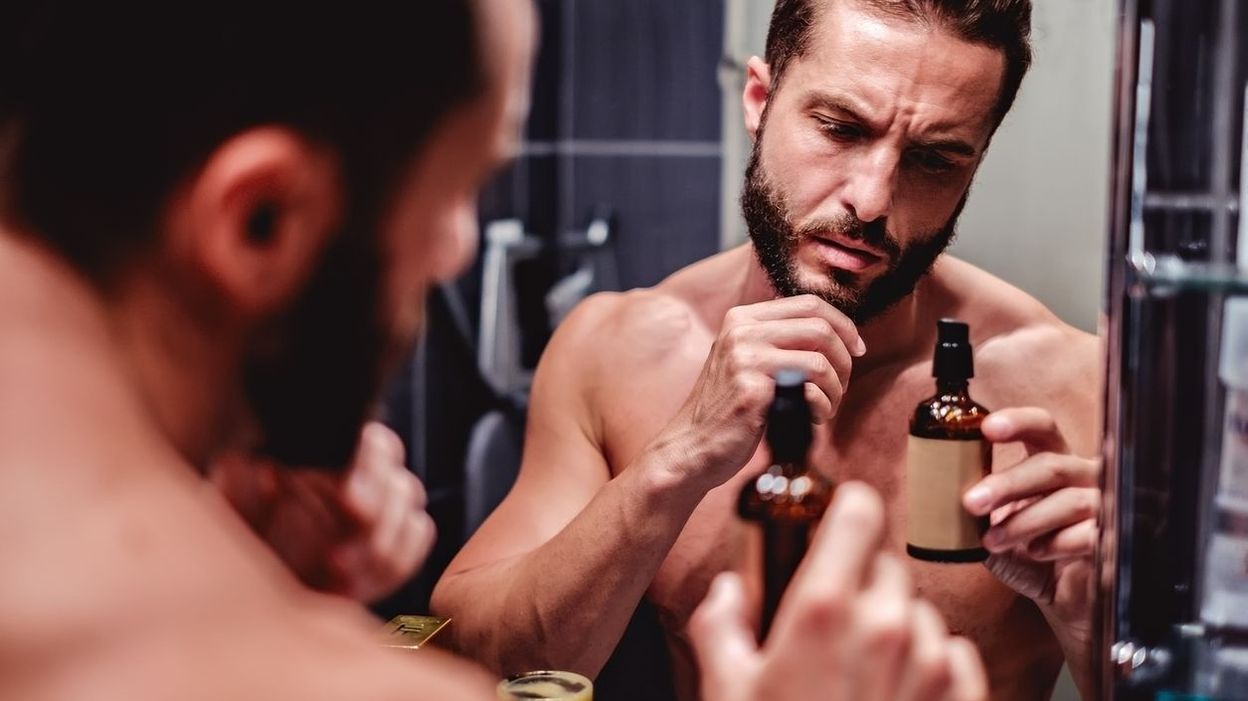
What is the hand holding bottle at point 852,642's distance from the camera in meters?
0.47

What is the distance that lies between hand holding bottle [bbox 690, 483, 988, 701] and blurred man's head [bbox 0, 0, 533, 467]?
235mm

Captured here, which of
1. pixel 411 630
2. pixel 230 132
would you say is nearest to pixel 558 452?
pixel 411 630

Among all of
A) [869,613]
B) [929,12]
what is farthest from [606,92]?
[869,613]

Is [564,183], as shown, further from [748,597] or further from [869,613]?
[869,613]

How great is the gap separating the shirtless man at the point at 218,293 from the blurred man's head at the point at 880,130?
0.46 meters

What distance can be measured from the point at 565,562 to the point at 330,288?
531 millimetres

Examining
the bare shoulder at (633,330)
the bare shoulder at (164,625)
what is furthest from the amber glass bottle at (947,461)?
the bare shoulder at (164,625)

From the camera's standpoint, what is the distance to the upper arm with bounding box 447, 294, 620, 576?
42.3 inches

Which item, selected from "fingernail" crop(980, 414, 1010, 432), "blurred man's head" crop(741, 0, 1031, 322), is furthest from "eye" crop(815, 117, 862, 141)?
"fingernail" crop(980, 414, 1010, 432)

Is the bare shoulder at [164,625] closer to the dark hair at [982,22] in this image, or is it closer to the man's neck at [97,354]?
the man's neck at [97,354]

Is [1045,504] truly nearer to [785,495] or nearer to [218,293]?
[785,495]

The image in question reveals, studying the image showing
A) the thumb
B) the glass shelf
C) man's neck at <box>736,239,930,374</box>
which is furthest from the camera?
man's neck at <box>736,239,930,374</box>

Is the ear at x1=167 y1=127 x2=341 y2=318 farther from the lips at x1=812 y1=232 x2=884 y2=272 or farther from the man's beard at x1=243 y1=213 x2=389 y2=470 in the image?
the lips at x1=812 y1=232 x2=884 y2=272

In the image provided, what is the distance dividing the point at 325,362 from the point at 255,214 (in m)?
0.10
